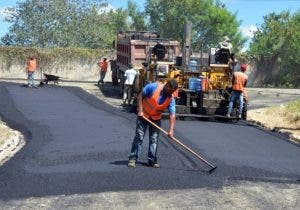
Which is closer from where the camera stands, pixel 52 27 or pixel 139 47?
pixel 139 47

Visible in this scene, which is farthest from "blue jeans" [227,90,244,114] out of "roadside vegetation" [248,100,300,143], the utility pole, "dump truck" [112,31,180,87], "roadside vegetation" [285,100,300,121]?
"dump truck" [112,31,180,87]

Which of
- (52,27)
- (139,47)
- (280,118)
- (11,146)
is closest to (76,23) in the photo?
(52,27)

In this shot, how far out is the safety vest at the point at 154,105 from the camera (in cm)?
881

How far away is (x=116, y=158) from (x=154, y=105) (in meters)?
1.37

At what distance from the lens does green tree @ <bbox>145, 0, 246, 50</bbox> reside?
44.1m

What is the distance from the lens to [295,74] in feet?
116

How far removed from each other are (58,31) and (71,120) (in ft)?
85.9

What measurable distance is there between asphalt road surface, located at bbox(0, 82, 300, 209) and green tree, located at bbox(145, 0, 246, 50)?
28624 mm

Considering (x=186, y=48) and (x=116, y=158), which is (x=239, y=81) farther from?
(x=116, y=158)

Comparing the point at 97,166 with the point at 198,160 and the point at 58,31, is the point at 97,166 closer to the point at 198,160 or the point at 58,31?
the point at 198,160

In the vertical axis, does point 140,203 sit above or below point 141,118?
below

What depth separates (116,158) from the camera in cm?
975

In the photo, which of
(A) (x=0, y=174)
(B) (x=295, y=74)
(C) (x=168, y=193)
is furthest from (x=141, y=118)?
(B) (x=295, y=74)

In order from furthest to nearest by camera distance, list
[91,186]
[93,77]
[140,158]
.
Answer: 1. [93,77]
2. [140,158]
3. [91,186]
